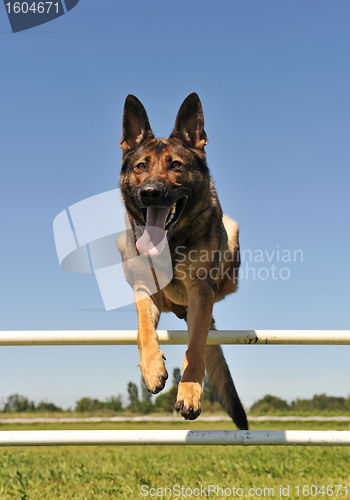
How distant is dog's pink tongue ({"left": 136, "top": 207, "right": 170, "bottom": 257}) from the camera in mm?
3689

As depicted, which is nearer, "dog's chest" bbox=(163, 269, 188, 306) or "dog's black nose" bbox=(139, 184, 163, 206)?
"dog's black nose" bbox=(139, 184, 163, 206)

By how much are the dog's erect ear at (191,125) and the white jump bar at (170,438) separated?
108 inches

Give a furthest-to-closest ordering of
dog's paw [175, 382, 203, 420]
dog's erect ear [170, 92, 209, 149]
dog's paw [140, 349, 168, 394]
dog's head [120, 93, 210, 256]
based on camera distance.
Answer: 1. dog's erect ear [170, 92, 209, 149]
2. dog's head [120, 93, 210, 256]
3. dog's paw [140, 349, 168, 394]
4. dog's paw [175, 382, 203, 420]

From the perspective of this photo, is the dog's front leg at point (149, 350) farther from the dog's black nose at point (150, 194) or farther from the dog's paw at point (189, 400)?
the dog's black nose at point (150, 194)

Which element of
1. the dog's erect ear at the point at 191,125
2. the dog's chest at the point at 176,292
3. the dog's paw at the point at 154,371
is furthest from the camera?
the dog's erect ear at the point at 191,125

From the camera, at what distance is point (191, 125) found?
429 centimetres

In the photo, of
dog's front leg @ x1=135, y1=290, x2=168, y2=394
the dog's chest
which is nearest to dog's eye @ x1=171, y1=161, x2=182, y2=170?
the dog's chest

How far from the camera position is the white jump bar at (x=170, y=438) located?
285 centimetres

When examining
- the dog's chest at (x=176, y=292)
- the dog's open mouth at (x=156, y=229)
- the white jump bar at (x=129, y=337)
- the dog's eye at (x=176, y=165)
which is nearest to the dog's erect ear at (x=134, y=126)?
the dog's eye at (x=176, y=165)

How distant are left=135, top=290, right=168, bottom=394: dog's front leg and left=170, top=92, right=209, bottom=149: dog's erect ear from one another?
1.69m

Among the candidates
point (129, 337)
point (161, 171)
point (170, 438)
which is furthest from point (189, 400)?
point (161, 171)

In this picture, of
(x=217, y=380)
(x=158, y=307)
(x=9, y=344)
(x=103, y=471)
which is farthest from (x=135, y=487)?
(x=9, y=344)

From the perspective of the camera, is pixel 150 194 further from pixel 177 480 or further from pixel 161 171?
pixel 177 480

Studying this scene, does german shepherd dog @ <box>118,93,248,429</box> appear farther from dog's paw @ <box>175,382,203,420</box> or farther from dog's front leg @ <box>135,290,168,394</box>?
dog's paw @ <box>175,382,203,420</box>
